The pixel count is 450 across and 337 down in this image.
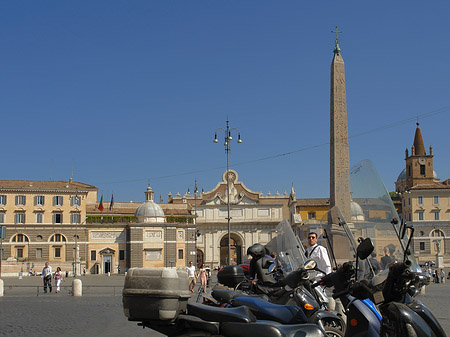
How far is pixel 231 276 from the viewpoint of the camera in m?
10.3

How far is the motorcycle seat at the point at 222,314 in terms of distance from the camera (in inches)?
200

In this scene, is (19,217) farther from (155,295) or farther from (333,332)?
(155,295)

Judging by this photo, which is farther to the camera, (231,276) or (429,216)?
(429,216)

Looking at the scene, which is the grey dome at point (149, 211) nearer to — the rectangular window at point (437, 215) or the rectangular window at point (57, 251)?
the rectangular window at point (57, 251)

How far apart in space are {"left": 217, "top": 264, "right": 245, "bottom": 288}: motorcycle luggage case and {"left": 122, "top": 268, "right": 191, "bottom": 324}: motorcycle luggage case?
4785 mm

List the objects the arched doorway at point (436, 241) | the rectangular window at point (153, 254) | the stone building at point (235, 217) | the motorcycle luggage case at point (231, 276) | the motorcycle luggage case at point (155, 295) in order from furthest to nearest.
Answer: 1. the stone building at point (235, 217)
2. the arched doorway at point (436, 241)
3. the rectangular window at point (153, 254)
4. the motorcycle luggage case at point (231, 276)
5. the motorcycle luggage case at point (155, 295)

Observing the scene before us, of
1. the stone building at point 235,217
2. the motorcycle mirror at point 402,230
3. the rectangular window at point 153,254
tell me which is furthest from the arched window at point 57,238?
the motorcycle mirror at point 402,230

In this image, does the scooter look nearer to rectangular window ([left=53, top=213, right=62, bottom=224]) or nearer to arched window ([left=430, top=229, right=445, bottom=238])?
rectangular window ([left=53, top=213, right=62, bottom=224])

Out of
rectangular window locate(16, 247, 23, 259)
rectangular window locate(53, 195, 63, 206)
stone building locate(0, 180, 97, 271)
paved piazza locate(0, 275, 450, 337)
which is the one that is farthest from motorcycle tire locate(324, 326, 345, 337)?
rectangular window locate(53, 195, 63, 206)

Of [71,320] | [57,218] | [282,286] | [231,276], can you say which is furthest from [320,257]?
[57,218]

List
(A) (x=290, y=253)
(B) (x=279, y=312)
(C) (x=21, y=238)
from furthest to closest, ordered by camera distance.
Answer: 1. (C) (x=21, y=238)
2. (A) (x=290, y=253)
3. (B) (x=279, y=312)

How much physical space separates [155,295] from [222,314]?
0.62 meters

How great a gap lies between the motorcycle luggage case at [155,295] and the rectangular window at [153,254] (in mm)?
54766

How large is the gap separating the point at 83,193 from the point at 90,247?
5.44 m
